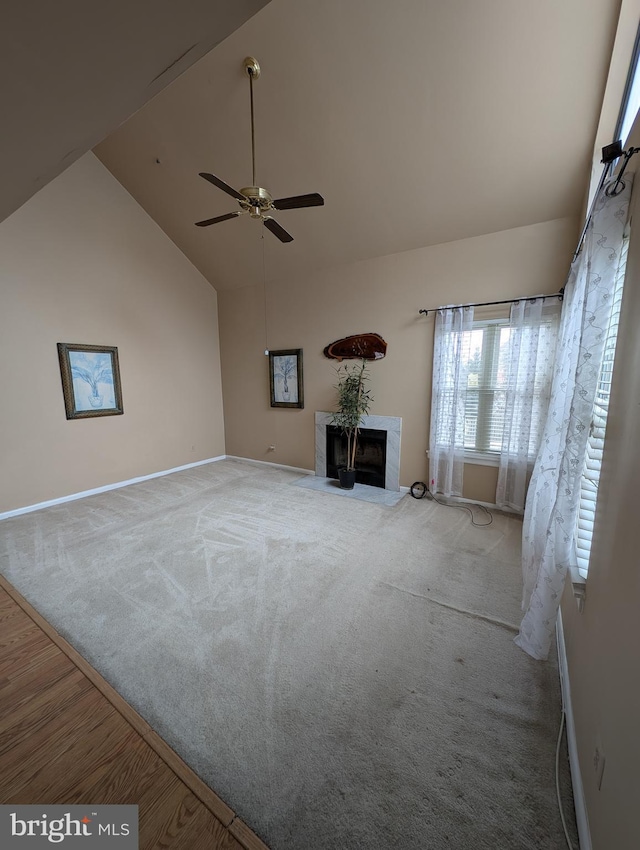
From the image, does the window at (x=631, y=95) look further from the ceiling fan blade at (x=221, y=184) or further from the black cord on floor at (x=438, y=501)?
the black cord on floor at (x=438, y=501)

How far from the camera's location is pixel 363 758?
50.0 inches

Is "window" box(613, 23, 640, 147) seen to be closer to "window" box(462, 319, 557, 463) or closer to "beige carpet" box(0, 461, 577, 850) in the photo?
"window" box(462, 319, 557, 463)

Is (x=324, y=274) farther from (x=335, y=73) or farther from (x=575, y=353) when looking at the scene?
(x=575, y=353)

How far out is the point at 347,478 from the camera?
4281mm

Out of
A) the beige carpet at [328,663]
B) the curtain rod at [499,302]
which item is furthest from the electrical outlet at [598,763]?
the curtain rod at [499,302]

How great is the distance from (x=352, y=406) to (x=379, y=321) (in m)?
1.14

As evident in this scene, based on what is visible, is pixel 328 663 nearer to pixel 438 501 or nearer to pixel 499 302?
pixel 438 501

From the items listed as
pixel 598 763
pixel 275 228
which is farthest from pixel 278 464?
pixel 598 763

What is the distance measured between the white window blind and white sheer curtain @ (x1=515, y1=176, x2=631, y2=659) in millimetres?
62

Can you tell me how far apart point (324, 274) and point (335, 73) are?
207 cm

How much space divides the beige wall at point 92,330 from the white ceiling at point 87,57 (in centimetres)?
322

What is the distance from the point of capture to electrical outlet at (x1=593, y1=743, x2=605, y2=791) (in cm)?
94

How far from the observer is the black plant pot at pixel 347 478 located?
14.0 feet

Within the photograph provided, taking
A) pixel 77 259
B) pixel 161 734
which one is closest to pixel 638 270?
pixel 161 734
